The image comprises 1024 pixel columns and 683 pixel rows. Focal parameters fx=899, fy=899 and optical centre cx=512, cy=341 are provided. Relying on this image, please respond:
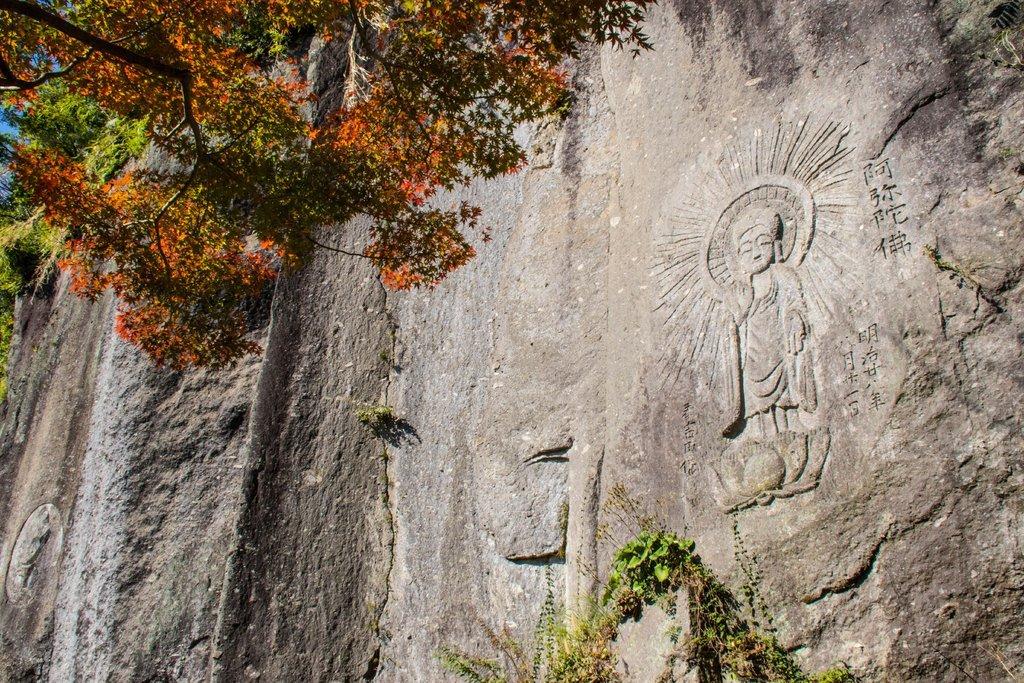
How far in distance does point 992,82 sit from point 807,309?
133 centimetres

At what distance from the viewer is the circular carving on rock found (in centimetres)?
791

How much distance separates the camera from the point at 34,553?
320 inches

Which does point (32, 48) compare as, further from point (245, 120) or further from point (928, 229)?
point (928, 229)

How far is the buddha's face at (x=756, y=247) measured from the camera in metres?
4.84

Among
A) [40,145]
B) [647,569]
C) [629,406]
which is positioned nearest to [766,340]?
[629,406]

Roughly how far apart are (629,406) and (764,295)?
107 cm

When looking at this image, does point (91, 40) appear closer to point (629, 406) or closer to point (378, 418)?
point (629, 406)

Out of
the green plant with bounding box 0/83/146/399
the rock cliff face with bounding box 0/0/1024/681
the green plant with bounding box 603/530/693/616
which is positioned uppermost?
the green plant with bounding box 0/83/146/399

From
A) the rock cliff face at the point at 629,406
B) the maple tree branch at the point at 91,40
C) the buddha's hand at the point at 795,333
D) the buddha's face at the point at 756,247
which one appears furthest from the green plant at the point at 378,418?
the buddha's hand at the point at 795,333

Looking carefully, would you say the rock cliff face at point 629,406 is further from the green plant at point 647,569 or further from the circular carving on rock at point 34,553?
the green plant at point 647,569

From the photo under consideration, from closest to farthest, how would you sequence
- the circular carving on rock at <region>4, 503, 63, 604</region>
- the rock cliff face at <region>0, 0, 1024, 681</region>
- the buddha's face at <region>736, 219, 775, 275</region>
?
the rock cliff face at <region>0, 0, 1024, 681</region>, the buddha's face at <region>736, 219, 775, 275</region>, the circular carving on rock at <region>4, 503, 63, 604</region>

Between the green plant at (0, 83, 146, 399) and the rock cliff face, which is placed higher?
the green plant at (0, 83, 146, 399)

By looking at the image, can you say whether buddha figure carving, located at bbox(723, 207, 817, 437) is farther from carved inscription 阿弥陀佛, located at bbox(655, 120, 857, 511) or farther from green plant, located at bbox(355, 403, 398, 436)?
green plant, located at bbox(355, 403, 398, 436)

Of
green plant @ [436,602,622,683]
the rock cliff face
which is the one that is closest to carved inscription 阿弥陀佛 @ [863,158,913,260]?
the rock cliff face
